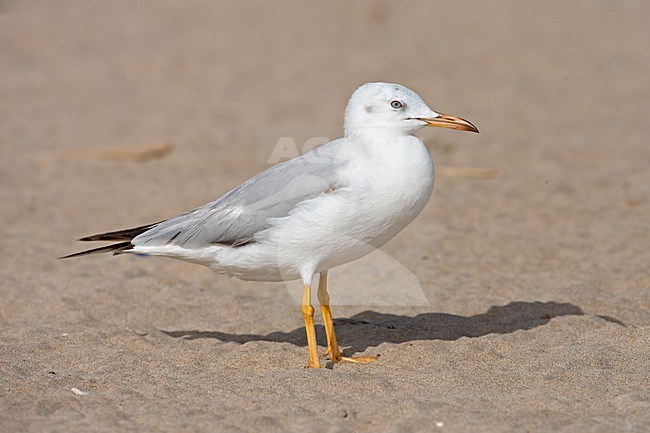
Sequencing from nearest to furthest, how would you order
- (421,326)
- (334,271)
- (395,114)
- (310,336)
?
(395,114)
(310,336)
(421,326)
(334,271)

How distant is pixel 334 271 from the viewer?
7688 millimetres

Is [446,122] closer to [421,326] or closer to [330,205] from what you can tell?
[330,205]

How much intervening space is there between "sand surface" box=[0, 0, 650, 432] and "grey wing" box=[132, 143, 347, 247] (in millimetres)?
751

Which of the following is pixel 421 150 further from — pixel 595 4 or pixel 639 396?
pixel 595 4

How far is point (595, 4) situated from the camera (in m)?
19.1

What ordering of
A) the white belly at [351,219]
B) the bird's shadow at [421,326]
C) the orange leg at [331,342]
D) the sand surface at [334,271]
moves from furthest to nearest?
1. the bird's shadow at [421,326]
2. the orange leg at [331,342]
3. the white belly at [351,219]
4. the sand surface at [334,271]

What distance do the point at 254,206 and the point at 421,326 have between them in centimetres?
157

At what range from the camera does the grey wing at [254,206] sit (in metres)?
5.41

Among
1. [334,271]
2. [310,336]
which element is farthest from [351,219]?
[334,271]

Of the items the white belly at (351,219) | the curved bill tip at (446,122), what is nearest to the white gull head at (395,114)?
the curved bill tip at (446,122)

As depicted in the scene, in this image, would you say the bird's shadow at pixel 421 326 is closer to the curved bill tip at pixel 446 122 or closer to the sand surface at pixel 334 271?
the sand surface at pixel 334 271

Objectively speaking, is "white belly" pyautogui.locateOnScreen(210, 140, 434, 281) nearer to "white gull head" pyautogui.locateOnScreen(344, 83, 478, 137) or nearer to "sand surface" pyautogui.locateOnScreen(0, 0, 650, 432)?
"white gull head" pyautogui.locateOnScreen(344, 83, 478, 137)

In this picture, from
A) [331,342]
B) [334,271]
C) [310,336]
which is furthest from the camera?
[334,271]

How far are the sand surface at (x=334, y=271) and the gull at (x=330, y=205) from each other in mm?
629
